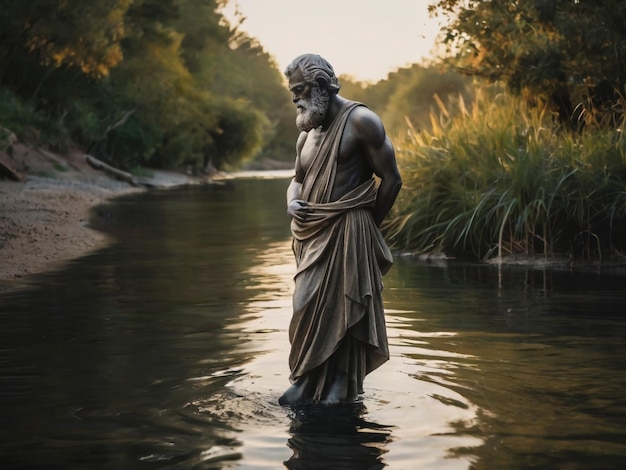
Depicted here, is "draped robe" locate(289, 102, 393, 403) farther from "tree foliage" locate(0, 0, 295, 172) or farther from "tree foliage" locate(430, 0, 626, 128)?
"tree foliage" locate(0, 0, 295, 172)

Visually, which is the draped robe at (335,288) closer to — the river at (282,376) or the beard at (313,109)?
the beard at (313,109)

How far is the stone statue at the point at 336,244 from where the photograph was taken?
283 inches

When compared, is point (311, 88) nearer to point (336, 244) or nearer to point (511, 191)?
point (336, 244)

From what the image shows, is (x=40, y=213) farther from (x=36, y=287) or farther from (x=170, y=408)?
(x=170, y=408)

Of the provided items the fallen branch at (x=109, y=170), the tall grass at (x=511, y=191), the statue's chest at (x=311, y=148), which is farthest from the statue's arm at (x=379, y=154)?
the fallen branch at (x=109, y=170)

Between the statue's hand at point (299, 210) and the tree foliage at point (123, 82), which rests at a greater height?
the tree foliage at point (123, 82)

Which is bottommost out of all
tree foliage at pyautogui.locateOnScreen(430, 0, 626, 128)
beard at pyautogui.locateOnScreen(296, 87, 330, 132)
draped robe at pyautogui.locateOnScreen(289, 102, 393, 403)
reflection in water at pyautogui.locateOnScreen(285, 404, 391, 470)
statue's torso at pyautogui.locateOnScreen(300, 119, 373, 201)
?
reflection in water at pyautogui.locateOnScreen(285, 404, 391, 470)

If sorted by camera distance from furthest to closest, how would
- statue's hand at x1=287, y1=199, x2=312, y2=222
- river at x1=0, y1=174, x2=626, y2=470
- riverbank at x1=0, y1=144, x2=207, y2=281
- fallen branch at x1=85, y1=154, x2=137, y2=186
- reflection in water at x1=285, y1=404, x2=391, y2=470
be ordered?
fallen branch at x1=85, y1=154, x2=137, y2=186, riverbank at x1=0, y1=144, x2=207, y2=281, statue's hand at x1=287, y1=199, x2=312, y2=222, river at x1=0, y1=174, x2=626, y2=470, reflection in water at x1=285, y1=404, x2=391, y2=470

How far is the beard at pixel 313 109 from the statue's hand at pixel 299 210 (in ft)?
1.50

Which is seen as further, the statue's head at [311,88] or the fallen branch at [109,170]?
the fallen branch at [109,170]

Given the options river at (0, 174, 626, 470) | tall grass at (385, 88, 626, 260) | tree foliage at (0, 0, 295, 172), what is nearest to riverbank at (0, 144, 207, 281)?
tree foliage at (0, 0, 295, 172)

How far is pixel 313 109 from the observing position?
23.8ft

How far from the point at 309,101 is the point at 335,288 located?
1.15 m

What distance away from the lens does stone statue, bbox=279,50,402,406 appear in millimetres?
7199
